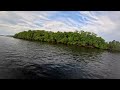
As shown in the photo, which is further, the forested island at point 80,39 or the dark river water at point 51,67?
the forested island at point 80,39

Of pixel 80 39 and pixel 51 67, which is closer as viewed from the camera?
pixel 51 67

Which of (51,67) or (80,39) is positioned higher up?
(80,39)

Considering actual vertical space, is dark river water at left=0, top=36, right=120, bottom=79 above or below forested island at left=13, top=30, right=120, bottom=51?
below

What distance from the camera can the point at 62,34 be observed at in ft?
362

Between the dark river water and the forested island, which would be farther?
the forested island

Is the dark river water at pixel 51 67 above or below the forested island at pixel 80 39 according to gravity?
below
